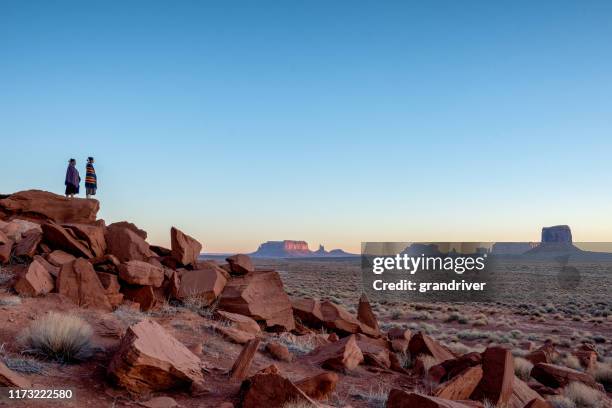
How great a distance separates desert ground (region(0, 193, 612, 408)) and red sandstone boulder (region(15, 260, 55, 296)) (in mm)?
33

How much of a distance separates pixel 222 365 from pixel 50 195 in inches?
551

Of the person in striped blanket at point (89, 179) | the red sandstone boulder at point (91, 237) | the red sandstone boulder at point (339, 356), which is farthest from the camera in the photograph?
the person in striped blanket at point (89, 179)

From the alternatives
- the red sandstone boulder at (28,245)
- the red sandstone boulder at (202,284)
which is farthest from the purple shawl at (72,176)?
the red sandstone boulder at (202,284)

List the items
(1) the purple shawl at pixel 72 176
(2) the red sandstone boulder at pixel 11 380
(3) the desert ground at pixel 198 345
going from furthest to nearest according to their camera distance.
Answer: (1) the purple shawl at pixel 72 176, (3) the desert ground at pixel 198 345, (2) the red sandstone boulder at pixel 11 380

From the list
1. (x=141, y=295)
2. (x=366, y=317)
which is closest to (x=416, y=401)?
(x=141, y=295)

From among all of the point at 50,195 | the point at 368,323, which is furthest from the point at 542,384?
the point at 50,195

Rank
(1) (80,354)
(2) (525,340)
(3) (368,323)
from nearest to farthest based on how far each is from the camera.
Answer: (1) (80,354), (3) (368,323), (2) (525,340)

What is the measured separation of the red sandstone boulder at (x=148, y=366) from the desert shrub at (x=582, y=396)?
866 centimetres

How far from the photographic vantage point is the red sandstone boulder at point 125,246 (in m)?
15.7

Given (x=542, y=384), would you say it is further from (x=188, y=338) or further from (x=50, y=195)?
(x=50, y=195)

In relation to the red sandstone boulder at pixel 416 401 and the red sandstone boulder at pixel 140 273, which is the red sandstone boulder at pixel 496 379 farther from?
the red sandstone boulder at pixel 140 273

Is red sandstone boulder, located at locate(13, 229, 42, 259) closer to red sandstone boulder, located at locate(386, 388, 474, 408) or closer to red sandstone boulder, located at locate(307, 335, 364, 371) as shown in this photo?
red sandstone boulder, located at locate(307, 335, 364, 371)

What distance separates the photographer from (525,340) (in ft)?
80.6

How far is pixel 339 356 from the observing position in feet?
36.5
